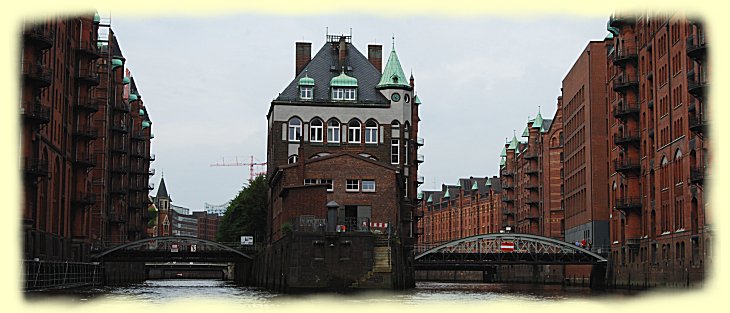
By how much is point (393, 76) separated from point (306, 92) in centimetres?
815

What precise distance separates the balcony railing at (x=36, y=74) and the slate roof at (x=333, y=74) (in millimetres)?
39987

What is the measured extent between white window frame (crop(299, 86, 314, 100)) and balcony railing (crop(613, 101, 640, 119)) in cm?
2741

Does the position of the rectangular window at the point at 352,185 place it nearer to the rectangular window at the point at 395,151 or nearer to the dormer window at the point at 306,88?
the rectangular window at the point at 395,151

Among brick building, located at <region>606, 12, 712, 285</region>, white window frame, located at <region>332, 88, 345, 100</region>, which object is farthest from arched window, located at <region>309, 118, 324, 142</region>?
brick building, located at <region>606, 12, 712, 285</region>

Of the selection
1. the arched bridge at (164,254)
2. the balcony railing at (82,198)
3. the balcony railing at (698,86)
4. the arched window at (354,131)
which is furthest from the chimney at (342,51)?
the balcony railing at (698,86)

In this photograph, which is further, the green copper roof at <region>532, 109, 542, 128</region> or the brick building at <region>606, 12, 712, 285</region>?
the green copper roof at <region>532, 109, 542, 128</region>

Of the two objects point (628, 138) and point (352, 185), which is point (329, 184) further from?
point (628, 138)

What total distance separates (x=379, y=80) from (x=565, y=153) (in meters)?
30.7

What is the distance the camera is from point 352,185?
82500 mm

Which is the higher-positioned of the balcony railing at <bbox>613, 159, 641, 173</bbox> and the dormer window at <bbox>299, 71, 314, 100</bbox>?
the dormer window at <bbox>299, 71, 314, 100</bbox>

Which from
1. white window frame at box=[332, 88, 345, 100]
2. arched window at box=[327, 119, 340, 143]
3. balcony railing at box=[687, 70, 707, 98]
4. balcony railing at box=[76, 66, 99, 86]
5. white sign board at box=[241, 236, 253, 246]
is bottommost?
white sign board at box=[241, 236, 253, 246]

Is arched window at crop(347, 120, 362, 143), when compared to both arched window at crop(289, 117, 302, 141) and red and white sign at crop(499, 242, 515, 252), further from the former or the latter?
red and white sign at crop(499, 242, 515, 252)

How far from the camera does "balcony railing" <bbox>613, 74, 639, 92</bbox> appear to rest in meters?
87.0

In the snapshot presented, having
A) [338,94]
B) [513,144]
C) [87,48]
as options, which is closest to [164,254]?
[87,48]
